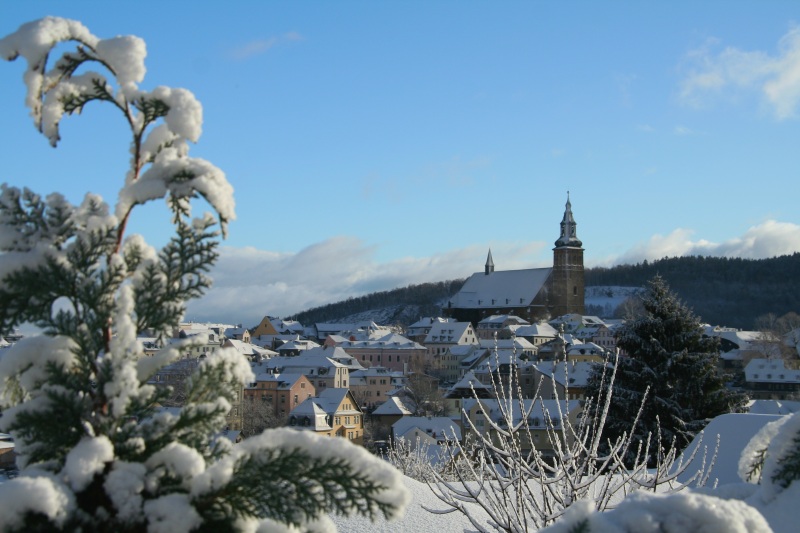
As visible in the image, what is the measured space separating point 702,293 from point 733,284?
668 cm

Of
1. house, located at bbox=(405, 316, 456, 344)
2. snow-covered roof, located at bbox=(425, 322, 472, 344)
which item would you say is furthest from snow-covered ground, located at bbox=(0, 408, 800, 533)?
house, located at bbox=(405, 316, 456, 344)

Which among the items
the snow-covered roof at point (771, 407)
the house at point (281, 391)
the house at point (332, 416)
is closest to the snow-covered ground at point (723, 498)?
the snow-covered roof at point (771, 407)

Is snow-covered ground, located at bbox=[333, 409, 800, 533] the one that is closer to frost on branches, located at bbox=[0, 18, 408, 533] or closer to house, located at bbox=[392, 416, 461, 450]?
frost on branches, located at bbox=[0, 18, 408, 533]

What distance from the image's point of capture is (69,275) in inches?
97.0

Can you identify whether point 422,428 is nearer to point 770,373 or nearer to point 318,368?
point 318,368

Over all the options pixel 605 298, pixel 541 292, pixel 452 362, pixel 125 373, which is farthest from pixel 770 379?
pixel 605 298

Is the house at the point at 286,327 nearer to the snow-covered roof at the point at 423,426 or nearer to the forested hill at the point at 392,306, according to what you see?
the forested hill at the point at 392,306

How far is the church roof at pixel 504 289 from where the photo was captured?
373 ft

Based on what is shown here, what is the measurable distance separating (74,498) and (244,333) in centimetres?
9338

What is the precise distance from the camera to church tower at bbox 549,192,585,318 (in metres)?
112

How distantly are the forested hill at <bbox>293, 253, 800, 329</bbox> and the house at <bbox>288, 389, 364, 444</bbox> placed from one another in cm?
9866

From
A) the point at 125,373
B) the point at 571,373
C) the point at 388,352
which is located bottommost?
the point at 571,373

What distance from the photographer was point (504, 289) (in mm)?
116250

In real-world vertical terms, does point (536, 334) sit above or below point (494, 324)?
below
